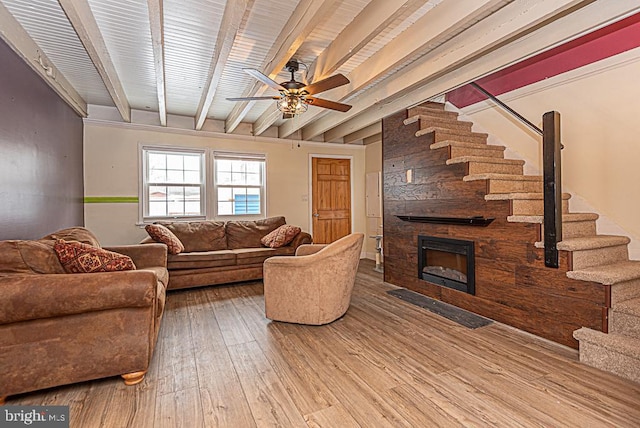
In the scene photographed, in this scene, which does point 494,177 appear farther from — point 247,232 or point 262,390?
point 247,232

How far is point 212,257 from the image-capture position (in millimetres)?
4355

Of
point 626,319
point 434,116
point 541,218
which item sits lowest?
point 626,319

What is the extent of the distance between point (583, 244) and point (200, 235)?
15.0 feet

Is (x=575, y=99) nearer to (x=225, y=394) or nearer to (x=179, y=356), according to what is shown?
(x=225, y=394)

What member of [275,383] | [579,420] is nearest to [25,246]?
[275,383]

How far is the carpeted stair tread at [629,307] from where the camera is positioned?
2.10 m

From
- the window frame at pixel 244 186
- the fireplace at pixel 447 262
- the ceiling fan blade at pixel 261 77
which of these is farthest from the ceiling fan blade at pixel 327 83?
the window frame at pixel 244 186

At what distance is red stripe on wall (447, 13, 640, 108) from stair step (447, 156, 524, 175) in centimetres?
96

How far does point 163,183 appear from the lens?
529 cm

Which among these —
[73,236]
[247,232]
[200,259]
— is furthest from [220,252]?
[73,236]

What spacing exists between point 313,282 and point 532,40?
2.78 meters

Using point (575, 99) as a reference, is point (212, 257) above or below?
below

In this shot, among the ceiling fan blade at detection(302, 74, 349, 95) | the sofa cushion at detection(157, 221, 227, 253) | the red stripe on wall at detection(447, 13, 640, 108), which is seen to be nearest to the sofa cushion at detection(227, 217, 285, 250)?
the sofa cushion at detection(157, 221, 227, 253)

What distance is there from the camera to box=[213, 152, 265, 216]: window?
18.8 feet
